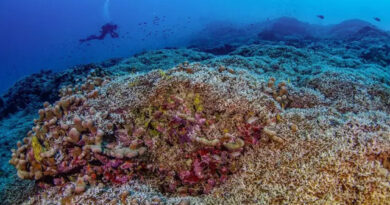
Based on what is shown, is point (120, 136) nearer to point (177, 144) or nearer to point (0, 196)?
point (177, 144)

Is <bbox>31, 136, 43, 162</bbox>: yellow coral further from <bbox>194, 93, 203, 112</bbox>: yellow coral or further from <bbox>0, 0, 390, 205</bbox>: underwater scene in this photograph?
<bbox>194, 93, 203, 112</bbox>: yellow coral

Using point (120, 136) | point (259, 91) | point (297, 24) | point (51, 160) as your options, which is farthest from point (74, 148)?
point (297, 24)

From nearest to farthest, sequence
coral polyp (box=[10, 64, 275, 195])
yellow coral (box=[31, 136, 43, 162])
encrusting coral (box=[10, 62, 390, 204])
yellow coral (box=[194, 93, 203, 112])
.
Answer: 1. encrusting coral (box=[10, 62, 390, 204])
2. coral polyp (box=[10, 64, 275, 195])
3. yellow coral (box=[31, 136, 43, 162])
4. yellow coral (box=[194, 93, 203, 112])

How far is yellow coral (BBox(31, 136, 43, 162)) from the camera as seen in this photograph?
372 cm

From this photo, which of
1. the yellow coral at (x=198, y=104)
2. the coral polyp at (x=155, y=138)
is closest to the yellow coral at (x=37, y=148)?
the coral polyp at (x=155, y=138)

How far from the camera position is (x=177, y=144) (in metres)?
3.76

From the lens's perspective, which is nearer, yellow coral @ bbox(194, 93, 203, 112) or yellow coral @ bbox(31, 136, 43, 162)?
yellow coral @ bbox(31, 136, 43, 162)

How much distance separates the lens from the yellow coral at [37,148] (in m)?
3.72

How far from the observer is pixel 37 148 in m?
3.84

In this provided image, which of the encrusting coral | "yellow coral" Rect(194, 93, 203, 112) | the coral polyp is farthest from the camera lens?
"yellow coral" Rect(194, 93, 203, 112)

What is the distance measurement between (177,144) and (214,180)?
86 centimetres

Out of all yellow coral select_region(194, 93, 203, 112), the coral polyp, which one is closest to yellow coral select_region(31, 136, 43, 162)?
the coral polyp

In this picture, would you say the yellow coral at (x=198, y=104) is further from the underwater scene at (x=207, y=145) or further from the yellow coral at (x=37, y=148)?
the yellow coral at (x=37, y=148)

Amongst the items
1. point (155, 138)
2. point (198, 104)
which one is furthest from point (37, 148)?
point (198, 104)
